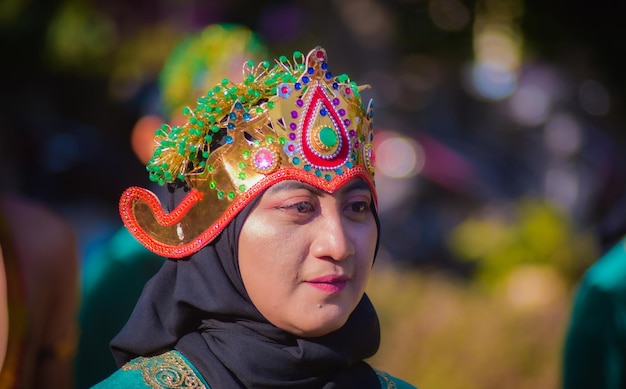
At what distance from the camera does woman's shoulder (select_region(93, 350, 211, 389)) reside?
9.04ft

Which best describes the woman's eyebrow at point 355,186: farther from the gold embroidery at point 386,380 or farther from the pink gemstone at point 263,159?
the gold embroidery at point 386,380

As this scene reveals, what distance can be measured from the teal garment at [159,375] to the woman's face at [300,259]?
0.27 meters

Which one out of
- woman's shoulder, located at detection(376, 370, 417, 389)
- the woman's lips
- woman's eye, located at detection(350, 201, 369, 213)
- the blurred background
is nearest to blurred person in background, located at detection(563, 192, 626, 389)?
the blurred background

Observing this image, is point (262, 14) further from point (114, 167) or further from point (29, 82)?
point (29, 82)

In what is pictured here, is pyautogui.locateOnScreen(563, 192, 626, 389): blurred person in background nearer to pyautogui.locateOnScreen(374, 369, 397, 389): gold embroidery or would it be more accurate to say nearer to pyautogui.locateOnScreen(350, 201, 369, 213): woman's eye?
pyautogui.locateOnScreen(374, 369, 397, 389): gold embroidery

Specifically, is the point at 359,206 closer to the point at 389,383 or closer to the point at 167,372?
the point at 389,383

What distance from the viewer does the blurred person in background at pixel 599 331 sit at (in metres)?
4.16

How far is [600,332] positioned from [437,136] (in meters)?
14.0

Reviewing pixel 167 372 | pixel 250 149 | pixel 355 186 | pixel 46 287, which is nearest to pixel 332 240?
pixel 355 186

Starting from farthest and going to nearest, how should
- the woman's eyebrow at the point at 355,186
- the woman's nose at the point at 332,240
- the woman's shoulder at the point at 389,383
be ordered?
the woman's shoulder at the point at 389,383, the woman's eyebrow at the point at 355,186, the woman's nose at the point at 332,240

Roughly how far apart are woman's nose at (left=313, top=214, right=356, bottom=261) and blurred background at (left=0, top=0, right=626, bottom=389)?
1945 millimetres

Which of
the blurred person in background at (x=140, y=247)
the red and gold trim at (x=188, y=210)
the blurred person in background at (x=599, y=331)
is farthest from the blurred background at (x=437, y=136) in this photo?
the red and gold trim at (x=188, y=210)

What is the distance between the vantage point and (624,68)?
936 cm

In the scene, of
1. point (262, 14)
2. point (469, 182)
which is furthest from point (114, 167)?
point (469, 182)
